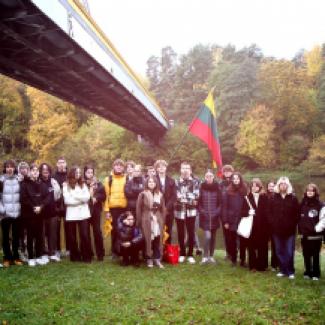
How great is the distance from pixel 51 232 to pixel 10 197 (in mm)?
1029

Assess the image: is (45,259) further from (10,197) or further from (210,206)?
(210,206)

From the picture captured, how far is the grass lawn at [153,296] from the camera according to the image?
424cm

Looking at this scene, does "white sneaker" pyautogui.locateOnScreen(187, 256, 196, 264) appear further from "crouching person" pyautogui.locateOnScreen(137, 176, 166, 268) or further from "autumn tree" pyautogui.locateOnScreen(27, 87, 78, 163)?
"autumn tree" pyautogui.locateOnScreen(27, 87, 78, 163)

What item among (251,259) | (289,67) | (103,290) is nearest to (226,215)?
(251,259)

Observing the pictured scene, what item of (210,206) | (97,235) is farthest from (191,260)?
(97,235)

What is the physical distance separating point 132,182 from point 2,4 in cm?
433

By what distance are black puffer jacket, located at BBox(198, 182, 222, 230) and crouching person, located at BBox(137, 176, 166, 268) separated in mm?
758

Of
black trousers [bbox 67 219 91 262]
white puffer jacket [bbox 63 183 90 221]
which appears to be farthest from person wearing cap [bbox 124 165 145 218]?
black trousers [bbox 67 219 91 262]

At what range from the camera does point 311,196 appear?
5.77m

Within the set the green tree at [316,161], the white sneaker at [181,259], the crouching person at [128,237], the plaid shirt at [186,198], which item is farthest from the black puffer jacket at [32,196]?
the green tree at [316,161]

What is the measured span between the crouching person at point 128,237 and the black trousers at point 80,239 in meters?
0.61

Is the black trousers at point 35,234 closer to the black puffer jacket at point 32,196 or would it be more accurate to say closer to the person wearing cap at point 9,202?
the black puffer jacket at point 32,196

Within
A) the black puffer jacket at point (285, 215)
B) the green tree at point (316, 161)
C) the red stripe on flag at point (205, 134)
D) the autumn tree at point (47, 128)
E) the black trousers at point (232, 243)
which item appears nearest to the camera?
the black puffer jacket at point (285, 215)

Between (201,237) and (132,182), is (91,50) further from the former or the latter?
(201,237)
